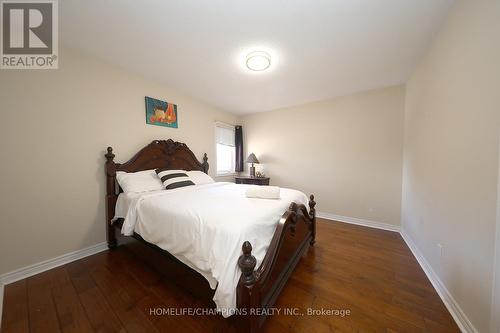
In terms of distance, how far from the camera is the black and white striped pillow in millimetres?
2363

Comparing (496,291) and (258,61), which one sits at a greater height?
(258,61)

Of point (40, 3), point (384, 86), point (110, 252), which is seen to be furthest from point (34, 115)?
point (384, 86)

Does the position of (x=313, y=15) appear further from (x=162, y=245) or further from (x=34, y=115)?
(x=34, y=115)

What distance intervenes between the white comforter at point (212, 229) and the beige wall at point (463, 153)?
126 centimetres

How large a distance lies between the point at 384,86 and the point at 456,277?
8.87 ft

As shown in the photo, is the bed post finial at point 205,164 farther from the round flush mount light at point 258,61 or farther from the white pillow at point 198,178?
the round flush mount light at point 258,61

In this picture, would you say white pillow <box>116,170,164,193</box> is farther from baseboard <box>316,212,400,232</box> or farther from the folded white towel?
baseboard <box>316,212,400,232</box>

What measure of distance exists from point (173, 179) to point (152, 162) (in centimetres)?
53

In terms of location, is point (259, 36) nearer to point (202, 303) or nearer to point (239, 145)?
point (202, 303)

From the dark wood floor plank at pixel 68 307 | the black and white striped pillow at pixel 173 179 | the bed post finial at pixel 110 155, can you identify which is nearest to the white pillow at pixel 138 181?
the black and white striped pillow at pixel 173 179

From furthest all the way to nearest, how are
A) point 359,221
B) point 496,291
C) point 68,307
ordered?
1. point 359,221
2. point 68,307
3. point 496,291

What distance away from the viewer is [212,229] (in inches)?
46.1
